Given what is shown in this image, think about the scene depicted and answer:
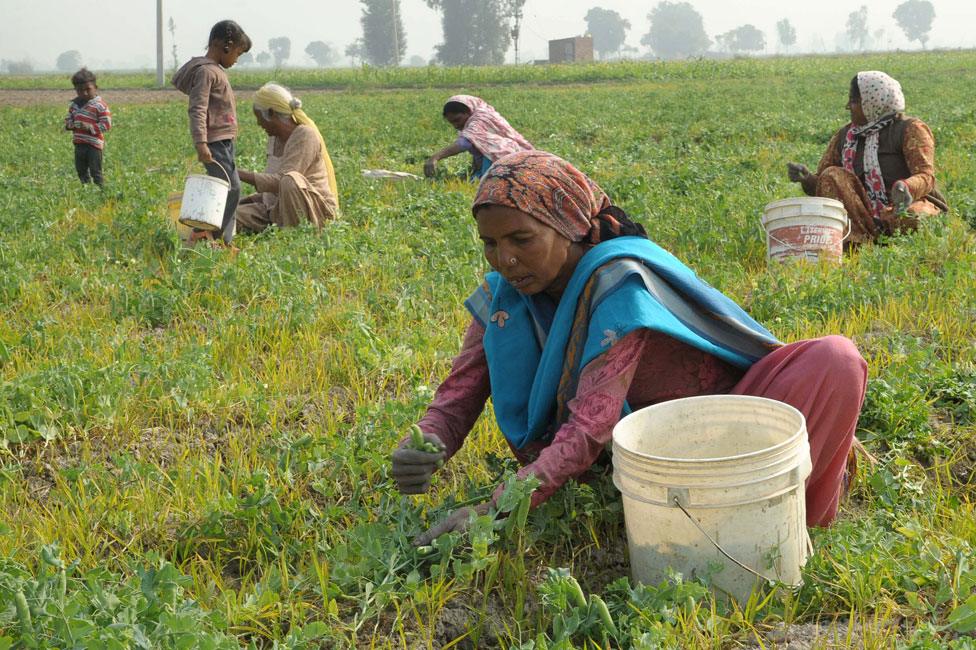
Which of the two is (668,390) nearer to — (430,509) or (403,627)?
(430,509)

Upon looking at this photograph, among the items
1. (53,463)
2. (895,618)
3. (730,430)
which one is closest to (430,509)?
(730,430)

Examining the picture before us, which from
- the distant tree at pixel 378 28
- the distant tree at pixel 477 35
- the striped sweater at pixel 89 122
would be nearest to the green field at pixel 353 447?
the striped sweater at pixel 89 122

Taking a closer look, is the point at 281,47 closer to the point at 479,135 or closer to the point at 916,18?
the point at 916,18

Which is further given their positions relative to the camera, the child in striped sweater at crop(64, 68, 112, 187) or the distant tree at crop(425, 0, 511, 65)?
the distant tree at crop(425, 0, 511, 65)

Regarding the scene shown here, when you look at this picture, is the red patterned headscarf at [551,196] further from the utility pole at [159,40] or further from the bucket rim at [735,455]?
the utility pole at [159,40]

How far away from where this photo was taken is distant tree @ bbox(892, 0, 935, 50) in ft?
577

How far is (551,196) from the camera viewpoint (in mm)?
2615

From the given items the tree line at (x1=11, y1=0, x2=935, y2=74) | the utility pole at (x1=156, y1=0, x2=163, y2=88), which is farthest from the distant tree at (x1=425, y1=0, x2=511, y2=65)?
the utility pole at (x1=156, y1=0, x2=163, y2=88)

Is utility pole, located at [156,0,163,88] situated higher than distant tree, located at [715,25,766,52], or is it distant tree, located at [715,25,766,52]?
distant tree, located at [715,25,766,52]

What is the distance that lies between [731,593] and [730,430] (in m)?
0.46

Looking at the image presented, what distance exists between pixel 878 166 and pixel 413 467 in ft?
15.2

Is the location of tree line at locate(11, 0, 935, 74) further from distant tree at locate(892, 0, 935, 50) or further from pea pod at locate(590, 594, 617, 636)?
pea pod at locate(590, 594, 617, 636)

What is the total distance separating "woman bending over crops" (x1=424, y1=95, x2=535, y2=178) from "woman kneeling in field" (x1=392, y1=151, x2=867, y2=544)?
5.75m

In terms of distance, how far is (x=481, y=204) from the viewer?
8.60 feet
